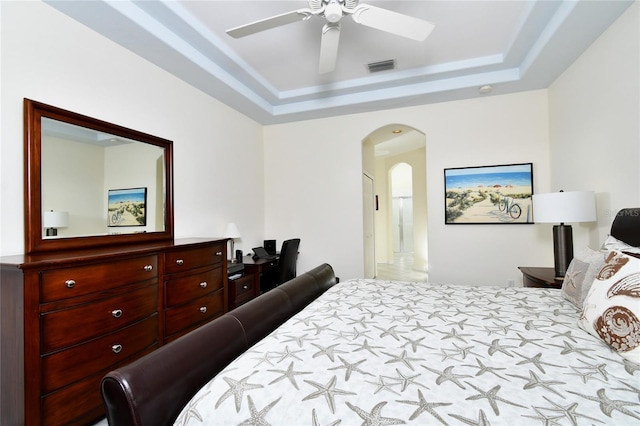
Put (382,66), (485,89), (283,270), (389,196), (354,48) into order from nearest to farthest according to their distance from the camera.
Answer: (354,48) < (382,66) < (485,89) < (283,270) < (389,196)

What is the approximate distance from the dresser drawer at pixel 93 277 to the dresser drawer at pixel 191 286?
0.20 meters

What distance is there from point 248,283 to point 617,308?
2950 mm

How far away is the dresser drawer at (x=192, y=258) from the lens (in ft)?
7.19

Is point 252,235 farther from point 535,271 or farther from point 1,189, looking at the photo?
point 535,271

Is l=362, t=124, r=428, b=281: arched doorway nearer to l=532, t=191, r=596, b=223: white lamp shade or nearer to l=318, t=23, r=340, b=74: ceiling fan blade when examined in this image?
l=318, t=23, r=340, b=74: ceiling fan blade

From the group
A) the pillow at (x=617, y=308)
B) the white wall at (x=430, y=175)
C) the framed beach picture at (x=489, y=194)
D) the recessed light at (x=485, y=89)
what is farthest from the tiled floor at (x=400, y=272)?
the pillow at (x=617, y=308)

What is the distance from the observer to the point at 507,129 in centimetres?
351

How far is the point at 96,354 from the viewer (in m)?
1.67

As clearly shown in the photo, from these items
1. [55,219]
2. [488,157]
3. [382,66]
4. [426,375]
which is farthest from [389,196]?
[426,375]

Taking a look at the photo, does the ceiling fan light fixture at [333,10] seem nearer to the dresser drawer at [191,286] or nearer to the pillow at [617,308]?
the pillow at [617,308]

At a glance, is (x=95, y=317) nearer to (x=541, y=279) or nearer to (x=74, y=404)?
(x=74, y=404)

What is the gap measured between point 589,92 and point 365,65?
6.85 ft

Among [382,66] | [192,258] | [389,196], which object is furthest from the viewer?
[389,196]

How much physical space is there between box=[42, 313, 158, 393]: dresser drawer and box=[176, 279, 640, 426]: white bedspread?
1.18 metres
